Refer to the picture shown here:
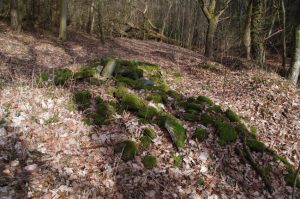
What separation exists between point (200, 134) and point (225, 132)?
599mm

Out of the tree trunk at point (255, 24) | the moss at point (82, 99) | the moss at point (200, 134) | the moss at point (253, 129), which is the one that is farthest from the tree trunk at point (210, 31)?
the moss at point (82, 99)

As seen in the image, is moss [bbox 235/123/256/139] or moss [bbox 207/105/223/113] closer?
moss [bbox 235/123/256/139]

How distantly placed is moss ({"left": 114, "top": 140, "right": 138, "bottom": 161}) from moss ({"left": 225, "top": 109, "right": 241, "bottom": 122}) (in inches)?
110

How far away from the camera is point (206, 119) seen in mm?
6484

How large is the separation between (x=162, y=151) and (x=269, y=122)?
3350mm

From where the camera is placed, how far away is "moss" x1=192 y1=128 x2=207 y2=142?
19.4 ft

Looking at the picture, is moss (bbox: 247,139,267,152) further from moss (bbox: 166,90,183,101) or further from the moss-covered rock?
moss (bbox: 166,90,183,101)

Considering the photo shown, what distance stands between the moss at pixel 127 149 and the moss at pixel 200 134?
4.54 feet

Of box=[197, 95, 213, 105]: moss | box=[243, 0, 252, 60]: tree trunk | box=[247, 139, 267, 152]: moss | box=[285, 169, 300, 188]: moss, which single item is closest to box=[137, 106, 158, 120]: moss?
box=[197, 95, 213, 105]: moss

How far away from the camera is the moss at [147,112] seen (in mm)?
6133

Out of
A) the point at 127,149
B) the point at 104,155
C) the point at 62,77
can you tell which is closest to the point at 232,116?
the point at 127,149

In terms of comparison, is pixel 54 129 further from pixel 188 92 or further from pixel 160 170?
pixel 188 92

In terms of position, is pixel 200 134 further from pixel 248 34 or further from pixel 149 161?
pixel 248 34

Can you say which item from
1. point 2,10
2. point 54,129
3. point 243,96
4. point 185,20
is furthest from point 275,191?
point 185,20
